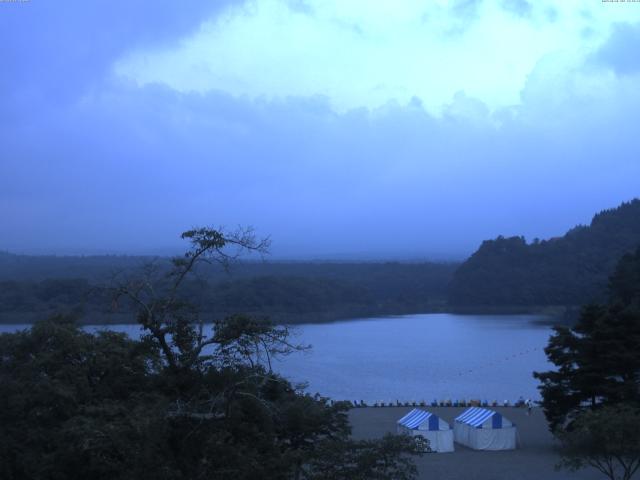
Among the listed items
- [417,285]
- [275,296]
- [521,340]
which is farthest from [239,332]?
[417,285]

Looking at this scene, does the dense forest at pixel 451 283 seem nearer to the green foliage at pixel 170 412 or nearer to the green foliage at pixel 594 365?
the green foliage at pixel 594 365

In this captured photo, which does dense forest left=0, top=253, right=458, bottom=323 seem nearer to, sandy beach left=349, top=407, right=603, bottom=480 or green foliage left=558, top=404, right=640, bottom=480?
sandy beach left=349, top=407, right=603, bottom=480

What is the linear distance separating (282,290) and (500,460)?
35895 mm

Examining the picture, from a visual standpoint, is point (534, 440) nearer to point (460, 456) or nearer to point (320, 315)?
point (460, 456)

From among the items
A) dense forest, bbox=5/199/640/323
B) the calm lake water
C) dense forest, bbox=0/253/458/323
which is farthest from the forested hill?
the calm lake water

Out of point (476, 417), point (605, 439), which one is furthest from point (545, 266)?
point (605, 439)

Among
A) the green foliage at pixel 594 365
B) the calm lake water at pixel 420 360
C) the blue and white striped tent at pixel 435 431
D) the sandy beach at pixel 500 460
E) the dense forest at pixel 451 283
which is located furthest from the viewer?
the dense forest at pixel 451 283

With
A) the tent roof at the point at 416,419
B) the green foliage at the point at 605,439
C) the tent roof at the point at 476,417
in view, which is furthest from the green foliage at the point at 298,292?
the green foliage at the point at 605,439

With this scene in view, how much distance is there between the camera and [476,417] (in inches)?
520

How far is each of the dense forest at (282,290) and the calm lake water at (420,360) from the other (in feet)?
8.72

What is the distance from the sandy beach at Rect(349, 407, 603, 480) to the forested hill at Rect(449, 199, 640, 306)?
38.2 meters

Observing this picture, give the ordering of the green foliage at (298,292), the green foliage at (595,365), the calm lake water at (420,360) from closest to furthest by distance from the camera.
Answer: the green foliage at (595,365)
the calm lake water at (420,360)
the green foliage at (298,292)

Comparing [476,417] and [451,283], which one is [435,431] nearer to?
[476,417]

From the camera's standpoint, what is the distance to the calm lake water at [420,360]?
2220cm
